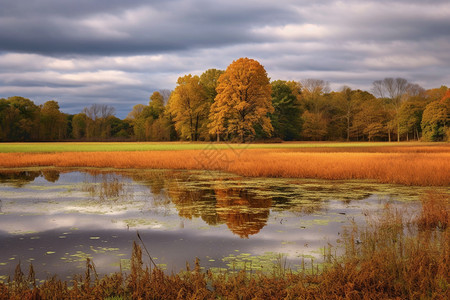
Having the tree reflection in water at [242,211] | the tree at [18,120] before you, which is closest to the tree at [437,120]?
the tree reflection in water at [242,211]

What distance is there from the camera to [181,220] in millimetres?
10844

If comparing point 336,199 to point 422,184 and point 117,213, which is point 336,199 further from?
point 117,213

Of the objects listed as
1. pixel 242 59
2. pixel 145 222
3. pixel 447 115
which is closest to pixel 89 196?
pixel 145 222

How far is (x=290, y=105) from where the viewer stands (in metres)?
79.0

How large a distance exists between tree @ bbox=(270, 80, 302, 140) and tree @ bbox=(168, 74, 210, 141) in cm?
1382

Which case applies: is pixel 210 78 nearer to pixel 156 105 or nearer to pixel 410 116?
pixel 156 105

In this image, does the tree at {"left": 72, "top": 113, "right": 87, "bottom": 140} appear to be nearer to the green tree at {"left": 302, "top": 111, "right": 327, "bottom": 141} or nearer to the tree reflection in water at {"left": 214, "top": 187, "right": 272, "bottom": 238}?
the green tree at {"left": 302, "top": 111, "right": 327, "bottom": 141}

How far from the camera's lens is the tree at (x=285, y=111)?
77.3 m

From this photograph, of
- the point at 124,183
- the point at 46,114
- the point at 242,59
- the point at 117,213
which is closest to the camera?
the point at 117,213

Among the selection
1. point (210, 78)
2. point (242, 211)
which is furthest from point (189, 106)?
point (242, 211)

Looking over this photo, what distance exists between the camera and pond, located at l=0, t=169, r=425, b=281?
24.6 feet

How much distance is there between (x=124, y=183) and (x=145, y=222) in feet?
30.5

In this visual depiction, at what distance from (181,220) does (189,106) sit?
64.1m

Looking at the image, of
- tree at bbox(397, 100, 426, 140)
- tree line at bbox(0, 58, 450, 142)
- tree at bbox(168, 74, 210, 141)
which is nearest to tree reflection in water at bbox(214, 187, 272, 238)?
tree line at bbox(0, 58, 450, 142)
